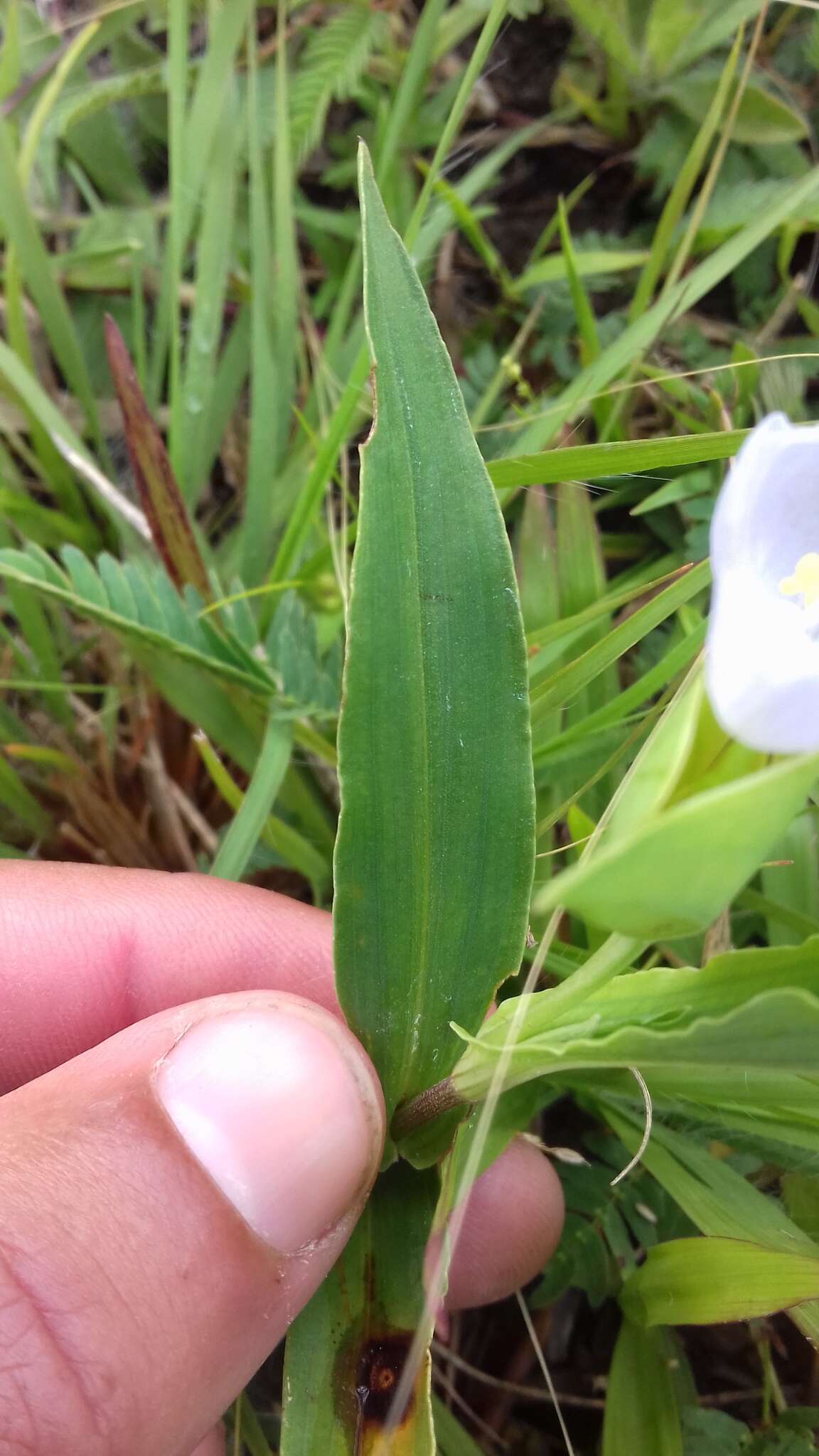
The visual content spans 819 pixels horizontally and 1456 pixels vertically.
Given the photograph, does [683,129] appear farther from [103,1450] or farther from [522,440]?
[103,1450]

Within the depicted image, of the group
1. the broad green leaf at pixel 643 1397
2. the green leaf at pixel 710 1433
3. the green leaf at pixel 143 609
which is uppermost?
the green leaf at pixel 143 609

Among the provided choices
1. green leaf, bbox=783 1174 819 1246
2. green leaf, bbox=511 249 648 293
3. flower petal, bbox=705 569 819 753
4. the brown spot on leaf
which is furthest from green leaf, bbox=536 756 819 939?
green leaf, bbox=511 249 648 293

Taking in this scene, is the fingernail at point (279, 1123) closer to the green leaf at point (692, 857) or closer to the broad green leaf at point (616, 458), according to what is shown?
the green leaf at point (692, 857)

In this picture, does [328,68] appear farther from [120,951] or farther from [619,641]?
[120,951]

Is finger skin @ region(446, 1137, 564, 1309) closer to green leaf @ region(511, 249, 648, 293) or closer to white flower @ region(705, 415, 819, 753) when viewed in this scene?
white flower @ region(705, 415, 819, 753)

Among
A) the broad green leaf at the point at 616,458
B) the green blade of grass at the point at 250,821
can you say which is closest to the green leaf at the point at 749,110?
the broad green leaf at the point at 616,458

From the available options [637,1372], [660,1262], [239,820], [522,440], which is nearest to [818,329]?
[522,440]
